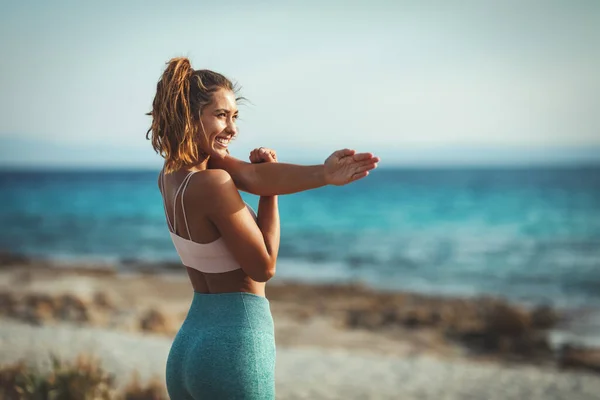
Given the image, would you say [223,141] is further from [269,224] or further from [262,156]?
[269,224]

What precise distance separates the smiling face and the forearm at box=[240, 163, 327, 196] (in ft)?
0.41

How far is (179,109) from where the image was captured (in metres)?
2.54

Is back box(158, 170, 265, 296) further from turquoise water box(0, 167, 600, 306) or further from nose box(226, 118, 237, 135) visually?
turquoise water box(0, 167, 600, 306)

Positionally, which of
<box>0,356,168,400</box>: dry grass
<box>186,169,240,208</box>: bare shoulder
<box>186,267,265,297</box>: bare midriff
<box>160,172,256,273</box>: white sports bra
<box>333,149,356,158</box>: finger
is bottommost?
<box>0,356,168,400</box>: dry grass

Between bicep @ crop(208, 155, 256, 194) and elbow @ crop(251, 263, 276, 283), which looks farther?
bicep @ crop(208, 155, 256, 194)

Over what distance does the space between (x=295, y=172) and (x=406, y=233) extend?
3188 cm

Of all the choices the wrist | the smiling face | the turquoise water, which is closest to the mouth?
the smiling face

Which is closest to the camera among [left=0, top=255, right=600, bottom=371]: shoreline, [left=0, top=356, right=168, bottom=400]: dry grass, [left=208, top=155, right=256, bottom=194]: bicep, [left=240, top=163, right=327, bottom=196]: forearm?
[left=240, top=163, right=327, bottom=196]: forearm

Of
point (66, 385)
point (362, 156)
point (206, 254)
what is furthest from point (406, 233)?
point (362, 156)

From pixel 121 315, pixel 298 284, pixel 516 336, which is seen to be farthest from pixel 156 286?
pixel 516 336

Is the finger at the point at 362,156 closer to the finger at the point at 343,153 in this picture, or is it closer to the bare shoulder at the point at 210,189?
the finger at the point at 343,153

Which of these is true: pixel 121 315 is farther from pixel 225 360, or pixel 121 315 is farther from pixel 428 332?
pixel 225 360

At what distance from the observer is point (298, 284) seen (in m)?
17.1

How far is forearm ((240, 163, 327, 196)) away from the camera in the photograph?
98.6 inches
